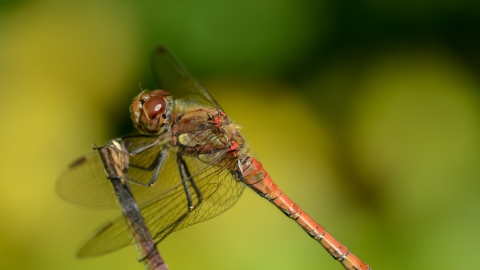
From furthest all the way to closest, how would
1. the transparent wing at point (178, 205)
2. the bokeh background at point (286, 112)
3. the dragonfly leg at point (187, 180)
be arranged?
1. the bokeh background at point (286, 112)
2. the dragonfly leg at point (187, 180)
3. the transparent wing at point (178, 205)

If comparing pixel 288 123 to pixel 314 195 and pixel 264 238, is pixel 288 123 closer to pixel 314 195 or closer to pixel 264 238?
pixel 314 195

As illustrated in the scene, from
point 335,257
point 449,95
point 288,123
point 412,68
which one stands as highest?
point 288,123

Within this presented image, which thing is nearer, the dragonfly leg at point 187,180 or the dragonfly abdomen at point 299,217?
the dragonfly leg at point 187,180

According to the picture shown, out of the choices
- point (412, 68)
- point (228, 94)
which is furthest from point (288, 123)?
point (412, 68)

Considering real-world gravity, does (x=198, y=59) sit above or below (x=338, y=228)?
above

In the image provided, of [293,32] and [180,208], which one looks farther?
[293,32]

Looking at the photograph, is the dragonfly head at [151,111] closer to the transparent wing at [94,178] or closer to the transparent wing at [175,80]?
the transparent wing at [94,178]

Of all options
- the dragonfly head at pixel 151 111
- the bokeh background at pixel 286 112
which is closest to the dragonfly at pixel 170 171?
the dragonfly head at pixel 151 111
